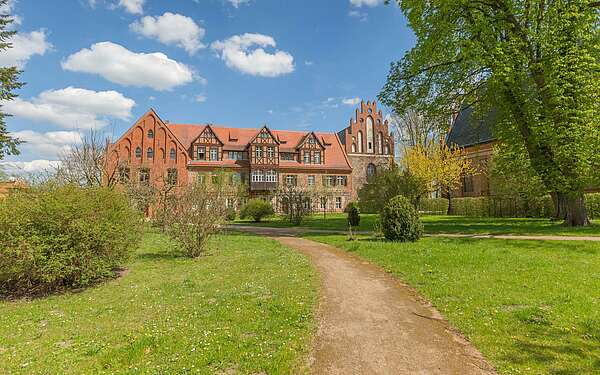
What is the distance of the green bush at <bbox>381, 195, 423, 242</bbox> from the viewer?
564 inches

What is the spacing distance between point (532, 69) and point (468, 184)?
94.4 feet

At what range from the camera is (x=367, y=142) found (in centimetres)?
5331

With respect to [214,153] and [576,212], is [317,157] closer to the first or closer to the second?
[214,153]

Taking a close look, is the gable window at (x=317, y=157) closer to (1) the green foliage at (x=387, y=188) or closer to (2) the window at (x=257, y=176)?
(2) the window at (x=257, y=176)

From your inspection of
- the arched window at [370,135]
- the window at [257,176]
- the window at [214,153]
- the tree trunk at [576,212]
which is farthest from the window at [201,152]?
the tree trunk at [576,212]

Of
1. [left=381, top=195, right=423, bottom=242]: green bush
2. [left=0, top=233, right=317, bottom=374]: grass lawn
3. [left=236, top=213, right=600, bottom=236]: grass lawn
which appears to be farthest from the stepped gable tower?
[left=0, top=233, right=317, bottom=374]: grass lawn

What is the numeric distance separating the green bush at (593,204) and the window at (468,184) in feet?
57.7

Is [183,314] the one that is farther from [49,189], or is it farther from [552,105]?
[552,105]

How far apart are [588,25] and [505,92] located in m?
4.24

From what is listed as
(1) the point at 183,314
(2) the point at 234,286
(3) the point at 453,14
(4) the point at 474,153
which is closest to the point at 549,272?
(2) the point at 234,286

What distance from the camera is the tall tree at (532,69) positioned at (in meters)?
15.7

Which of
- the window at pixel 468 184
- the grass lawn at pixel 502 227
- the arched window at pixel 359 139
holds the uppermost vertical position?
the arched window at pixel 359 139

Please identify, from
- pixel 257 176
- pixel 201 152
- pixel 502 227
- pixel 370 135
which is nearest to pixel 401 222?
pixel 502 227

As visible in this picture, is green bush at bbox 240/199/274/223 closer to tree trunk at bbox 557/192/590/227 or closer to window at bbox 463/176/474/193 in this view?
tree trunk at bbox 557/192/590/227
